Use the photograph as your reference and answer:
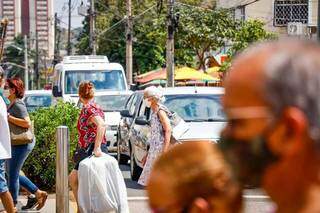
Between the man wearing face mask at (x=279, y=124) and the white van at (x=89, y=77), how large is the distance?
21.0 m

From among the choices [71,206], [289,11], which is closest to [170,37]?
[289,11]

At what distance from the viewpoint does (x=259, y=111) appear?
190 centimetres

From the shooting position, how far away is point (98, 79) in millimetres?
23797

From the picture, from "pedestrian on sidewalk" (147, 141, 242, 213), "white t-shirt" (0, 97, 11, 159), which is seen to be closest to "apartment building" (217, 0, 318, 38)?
"white t-shirt" (0, 97, 11, 159)

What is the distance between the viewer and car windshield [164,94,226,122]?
13802mm

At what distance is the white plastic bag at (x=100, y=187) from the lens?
9570 millimetres

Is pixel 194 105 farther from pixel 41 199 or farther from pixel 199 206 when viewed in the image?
pixel 199 206

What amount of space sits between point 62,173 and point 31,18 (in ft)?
379

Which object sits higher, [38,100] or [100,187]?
[38,100]

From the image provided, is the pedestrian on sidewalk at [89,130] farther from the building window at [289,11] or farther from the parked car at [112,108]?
the building window at [289,11]

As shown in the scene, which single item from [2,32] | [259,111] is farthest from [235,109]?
[2,32]

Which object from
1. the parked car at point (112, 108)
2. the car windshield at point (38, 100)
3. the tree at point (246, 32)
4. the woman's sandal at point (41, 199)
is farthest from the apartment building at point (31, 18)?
the woman's sandal at point (41, 199)

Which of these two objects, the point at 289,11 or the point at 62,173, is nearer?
the point at 62,173

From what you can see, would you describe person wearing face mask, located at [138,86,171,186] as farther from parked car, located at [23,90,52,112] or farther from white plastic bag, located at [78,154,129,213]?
parked car, located at [23,90,52,112]
